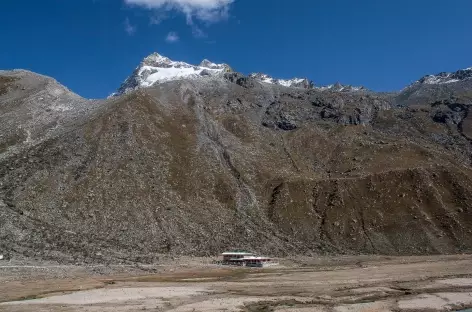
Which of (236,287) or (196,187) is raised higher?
(196,187)

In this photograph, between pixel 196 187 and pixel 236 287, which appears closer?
pixel 236 287

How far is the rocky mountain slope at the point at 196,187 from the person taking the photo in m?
112

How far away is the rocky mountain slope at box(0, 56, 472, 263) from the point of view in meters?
112

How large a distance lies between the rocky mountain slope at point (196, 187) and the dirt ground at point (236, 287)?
16.0 metres

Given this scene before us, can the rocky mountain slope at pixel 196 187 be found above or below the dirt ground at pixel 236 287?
above

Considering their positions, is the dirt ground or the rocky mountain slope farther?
the rocky mountain slope

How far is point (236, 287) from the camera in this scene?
2670 inches

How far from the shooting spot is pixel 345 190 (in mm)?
142875

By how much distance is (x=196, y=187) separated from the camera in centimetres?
13912

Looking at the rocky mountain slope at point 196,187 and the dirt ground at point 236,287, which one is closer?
the dirt ground at point 236,287

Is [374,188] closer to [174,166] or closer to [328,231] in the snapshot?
[328,231]

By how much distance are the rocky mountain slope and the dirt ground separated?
16014mm

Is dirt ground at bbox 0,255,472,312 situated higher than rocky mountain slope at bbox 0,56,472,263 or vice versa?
rocky mountain slope at bbox 0,56,472,263

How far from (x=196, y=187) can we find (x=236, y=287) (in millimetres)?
72789
